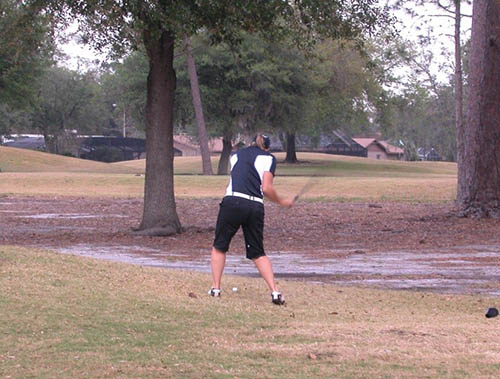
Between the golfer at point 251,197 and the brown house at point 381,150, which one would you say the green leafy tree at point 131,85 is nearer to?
the golfer at point 251,197

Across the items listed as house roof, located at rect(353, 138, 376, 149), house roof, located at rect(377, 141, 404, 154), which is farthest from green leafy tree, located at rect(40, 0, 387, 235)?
house roof, located at rect(377, 141, 404, 154)

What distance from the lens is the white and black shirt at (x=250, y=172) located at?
359 inches

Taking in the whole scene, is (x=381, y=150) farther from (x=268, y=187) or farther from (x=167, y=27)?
(x=268, y=187)

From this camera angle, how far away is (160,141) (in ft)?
59.2

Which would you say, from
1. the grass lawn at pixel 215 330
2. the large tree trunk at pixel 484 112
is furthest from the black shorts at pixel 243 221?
the large tree trunk at pixel 484 112

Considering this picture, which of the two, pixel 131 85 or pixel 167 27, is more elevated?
pixel 131 85

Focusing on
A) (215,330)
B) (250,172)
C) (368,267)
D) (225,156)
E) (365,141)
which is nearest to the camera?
(215,330)

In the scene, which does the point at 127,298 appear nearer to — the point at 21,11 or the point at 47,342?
the point at 47,342

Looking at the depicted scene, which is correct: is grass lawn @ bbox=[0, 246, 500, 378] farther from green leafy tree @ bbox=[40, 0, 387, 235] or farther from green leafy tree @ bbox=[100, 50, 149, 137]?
green leafy tree @ bbox=[100, 50, 149, 137]

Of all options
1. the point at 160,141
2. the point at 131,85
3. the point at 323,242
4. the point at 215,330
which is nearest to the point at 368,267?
the point at 323,242

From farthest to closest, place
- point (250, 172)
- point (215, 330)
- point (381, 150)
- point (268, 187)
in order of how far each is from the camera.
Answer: point (381, 150), point (250, 172), point (268, 187), point (215, 330)

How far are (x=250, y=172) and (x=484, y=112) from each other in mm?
12274

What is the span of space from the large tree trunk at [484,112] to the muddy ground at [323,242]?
0.65 meters

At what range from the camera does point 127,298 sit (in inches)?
346
